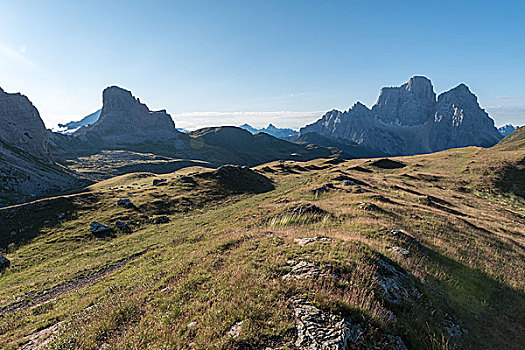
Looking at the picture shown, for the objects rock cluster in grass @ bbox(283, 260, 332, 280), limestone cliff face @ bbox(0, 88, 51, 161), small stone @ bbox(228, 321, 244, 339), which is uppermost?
limestone cliff face @ bbox(0, 88, 51, 161)

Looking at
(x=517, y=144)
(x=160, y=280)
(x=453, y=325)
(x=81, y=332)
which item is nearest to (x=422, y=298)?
Result: (x=453, y=325)

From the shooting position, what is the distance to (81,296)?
18.1m

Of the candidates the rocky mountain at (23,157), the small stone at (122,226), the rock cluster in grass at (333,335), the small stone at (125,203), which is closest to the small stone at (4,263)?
the small stone at (122,226)

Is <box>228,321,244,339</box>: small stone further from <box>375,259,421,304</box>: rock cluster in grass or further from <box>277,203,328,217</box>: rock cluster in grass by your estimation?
<box>277,203,328,217</box>: rock cluster in grass

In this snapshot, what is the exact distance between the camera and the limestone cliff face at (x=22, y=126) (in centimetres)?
15177

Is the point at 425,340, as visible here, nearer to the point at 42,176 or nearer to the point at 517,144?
the point at 517,144

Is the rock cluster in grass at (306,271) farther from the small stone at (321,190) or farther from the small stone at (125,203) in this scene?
the small stone at (125,203)

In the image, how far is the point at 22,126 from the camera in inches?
6412

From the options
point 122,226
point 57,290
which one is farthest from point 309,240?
point 122,226

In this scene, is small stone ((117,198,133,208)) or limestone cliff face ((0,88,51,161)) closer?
small stone ((117,198,133,208))

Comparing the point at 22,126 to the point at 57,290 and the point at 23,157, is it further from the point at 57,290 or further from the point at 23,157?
the point at 57,290

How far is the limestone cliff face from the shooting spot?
498 feet

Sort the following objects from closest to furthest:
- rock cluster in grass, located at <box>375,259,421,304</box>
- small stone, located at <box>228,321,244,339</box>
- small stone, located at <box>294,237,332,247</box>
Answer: small stone, located at <box>228,321,244,339</box>
rock cluster in grass, located at <box>375,259,421,304</box>
small stone, located at <box>294,237,332,247</box>

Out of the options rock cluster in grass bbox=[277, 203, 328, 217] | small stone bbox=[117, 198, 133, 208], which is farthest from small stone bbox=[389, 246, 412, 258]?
small stone bbox=[117, 198, 133, 208]
